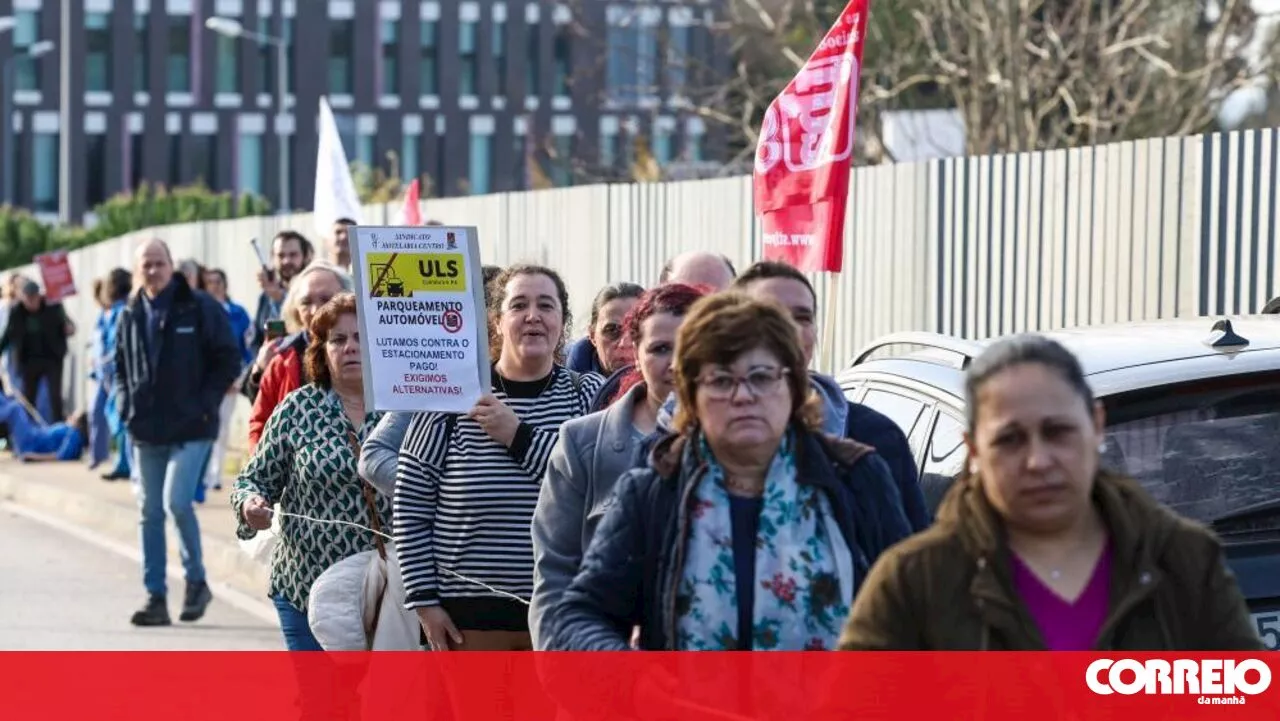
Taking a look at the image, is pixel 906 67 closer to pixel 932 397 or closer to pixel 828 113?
pixel 828 113

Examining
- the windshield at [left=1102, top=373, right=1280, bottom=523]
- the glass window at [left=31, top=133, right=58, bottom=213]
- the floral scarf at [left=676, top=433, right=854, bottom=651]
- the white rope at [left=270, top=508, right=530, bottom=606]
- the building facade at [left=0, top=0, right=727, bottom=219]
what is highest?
the building facade at [left=0, top=0, right=727, bottom=219]

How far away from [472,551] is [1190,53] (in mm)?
22710

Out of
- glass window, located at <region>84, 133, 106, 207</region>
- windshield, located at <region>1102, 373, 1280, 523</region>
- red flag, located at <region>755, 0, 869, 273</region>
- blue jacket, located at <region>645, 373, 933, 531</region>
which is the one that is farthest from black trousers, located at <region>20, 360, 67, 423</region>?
glass window, located at <region>84, 133, 106, 207</region>

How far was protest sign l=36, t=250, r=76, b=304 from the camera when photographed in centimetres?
2733

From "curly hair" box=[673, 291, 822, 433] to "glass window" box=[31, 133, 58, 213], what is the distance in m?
77.6

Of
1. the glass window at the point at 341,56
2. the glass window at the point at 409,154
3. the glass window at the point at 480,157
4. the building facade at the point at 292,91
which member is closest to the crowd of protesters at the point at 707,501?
the building facade at the point at 292,91

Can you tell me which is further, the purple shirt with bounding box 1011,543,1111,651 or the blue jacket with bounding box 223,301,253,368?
the blue jacket with bounding box 223,301,253,368

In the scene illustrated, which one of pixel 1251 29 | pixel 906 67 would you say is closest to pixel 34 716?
pixel 1251 29

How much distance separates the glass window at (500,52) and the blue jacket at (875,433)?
7774cm

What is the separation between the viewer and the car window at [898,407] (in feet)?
20.6

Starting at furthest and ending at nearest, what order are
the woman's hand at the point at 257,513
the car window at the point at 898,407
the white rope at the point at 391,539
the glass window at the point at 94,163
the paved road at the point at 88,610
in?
the glass window at the point at 94,163 → the paved road at the point at 88,610 → the woman's hand at the point at 257,513 → the white rope at the point at 391,539 → the car window at the point at 898,407

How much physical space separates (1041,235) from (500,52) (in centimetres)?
7009

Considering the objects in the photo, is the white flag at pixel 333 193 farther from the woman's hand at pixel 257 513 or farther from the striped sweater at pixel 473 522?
the striped sweater at pixel 473 522

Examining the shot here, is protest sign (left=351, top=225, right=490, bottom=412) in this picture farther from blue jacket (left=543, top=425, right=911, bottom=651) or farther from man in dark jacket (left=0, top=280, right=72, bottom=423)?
man in dark jacket (left=0, top=280, right=72, bottom=423)
